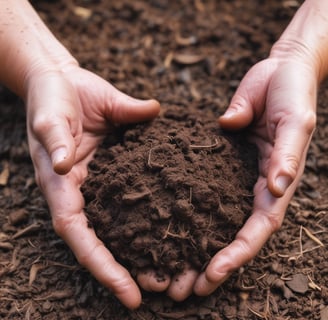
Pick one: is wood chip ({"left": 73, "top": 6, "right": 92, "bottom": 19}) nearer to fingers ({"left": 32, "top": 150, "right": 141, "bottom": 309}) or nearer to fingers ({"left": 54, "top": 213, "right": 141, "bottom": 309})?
fingers ({"left": 32, "top": 150, "right": 141, "bottom": 309})

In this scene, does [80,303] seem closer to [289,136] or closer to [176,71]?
[289,136]

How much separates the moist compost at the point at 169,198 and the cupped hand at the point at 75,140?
82 mm

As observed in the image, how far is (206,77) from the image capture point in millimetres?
3174

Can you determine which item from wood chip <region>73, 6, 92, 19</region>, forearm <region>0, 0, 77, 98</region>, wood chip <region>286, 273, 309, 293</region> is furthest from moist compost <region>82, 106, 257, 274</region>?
wood chip <region>73, 6, 92, 19</region>

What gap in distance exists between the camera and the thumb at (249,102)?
2.30 m

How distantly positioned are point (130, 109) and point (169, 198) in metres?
0.57

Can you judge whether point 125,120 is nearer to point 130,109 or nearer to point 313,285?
point 130,109

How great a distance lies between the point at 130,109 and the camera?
2.34 meters

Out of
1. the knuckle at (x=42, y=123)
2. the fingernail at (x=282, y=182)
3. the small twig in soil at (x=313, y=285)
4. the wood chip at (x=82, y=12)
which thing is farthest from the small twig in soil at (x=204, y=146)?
the wood chip at (x=82, y=12)

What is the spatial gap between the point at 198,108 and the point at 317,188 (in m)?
0.83

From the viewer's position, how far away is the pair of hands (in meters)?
1.91

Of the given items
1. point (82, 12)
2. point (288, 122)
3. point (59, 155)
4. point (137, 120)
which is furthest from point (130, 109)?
point (82, 12)

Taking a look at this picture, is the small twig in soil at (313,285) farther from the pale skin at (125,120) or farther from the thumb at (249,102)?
the thumb at (249,102)

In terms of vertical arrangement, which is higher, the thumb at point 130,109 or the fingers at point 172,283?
the thumb at point 130,109
